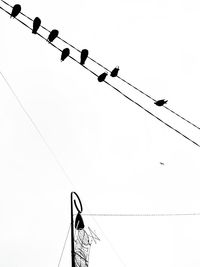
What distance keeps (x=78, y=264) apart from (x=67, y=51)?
4370mm

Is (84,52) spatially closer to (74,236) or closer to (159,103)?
(159,103)

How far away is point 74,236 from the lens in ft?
23.5

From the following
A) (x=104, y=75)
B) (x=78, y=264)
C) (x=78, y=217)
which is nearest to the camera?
(x=78, y=264)

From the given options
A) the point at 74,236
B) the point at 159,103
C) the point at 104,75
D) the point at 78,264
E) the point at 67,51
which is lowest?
the point at 78,264

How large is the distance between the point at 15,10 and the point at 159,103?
342cm

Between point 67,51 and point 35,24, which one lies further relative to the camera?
point 67,51

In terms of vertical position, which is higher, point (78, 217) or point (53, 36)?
point (53, 36)

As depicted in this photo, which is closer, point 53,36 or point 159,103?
point 159,103

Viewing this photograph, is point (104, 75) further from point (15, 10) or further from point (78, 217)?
point (78, 217)

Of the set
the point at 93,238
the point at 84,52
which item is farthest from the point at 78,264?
the point at 84,52

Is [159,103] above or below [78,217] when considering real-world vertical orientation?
above

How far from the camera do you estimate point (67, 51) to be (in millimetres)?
8484

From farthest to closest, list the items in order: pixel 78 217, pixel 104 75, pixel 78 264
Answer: pixel 104 75
pixel 78 217
pixel 78 264

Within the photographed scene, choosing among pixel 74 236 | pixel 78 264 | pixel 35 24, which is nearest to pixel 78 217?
pixel 74 236
